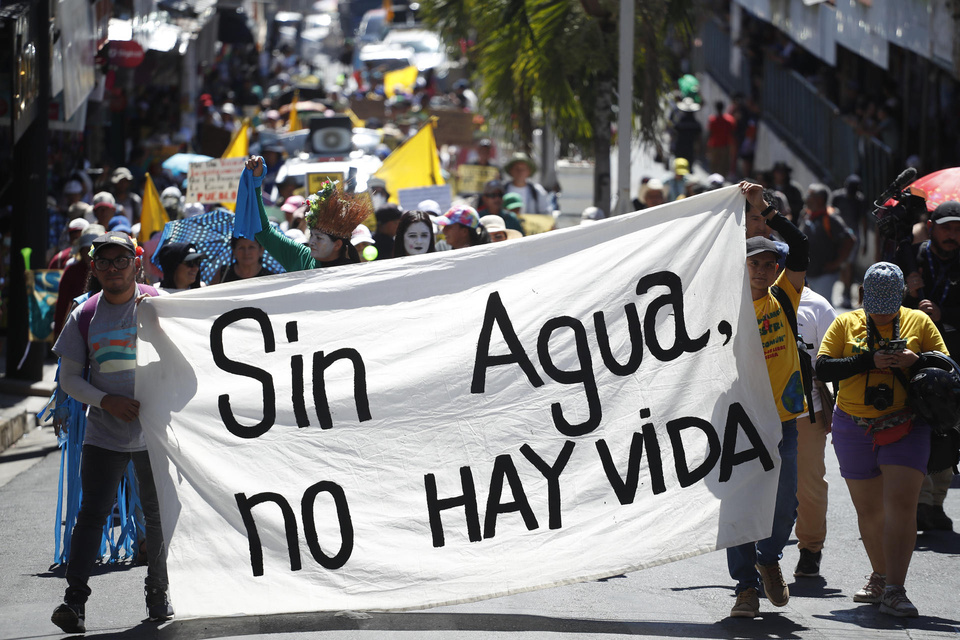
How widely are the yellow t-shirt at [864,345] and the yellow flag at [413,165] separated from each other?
9.77 metres

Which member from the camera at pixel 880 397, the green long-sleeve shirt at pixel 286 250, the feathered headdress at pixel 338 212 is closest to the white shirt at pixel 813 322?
the camera at pixel 880 397

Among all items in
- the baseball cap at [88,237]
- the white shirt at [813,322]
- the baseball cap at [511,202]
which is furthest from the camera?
the baseball cap at [511,202]

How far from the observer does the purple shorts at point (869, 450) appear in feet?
19.5

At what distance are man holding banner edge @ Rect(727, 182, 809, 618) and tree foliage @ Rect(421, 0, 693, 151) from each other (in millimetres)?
7560

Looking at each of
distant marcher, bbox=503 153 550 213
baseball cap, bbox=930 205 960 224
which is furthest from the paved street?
distant marcher, bbox=503 153 550 213

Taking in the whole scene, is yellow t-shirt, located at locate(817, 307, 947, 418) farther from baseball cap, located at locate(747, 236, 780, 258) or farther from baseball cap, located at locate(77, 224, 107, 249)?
baseball cap, located at locate(77, 224, 107, 249)

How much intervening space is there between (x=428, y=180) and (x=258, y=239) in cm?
857

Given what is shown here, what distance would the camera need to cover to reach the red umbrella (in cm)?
845

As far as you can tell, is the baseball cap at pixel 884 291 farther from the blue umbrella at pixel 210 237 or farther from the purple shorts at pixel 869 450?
the blue umbrella at pixel 210 237

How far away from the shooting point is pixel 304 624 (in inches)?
226

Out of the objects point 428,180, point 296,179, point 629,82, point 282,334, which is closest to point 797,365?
point 282,334

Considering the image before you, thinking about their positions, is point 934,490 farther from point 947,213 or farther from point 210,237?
point 210,237

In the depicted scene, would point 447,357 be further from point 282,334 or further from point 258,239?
point 258,239

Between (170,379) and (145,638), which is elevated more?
(170,379)
